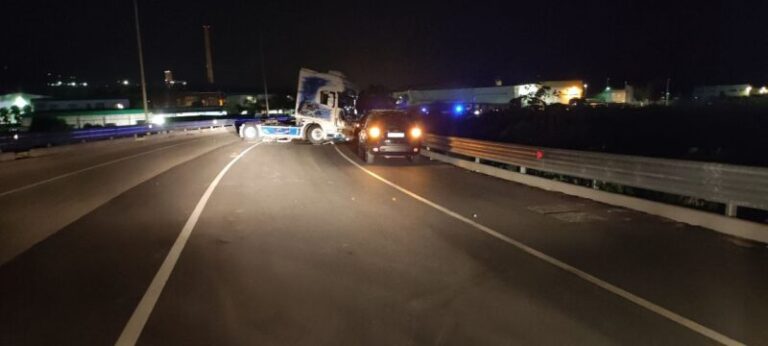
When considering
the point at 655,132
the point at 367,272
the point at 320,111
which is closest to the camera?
the point at 367,272

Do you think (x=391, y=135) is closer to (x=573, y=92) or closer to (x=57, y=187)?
(x=57, y=187)

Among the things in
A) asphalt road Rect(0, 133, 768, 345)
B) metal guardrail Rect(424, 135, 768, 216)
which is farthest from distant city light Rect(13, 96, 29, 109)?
metal guardrail Rect(424, 135, 768, 216)

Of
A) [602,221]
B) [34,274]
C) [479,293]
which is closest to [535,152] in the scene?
[602,221]

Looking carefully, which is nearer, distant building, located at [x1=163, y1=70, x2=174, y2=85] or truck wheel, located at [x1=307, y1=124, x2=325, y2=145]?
truck wheel, located at [x1=307, y1=124, x2=325, y2=145]

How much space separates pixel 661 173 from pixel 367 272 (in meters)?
6.70

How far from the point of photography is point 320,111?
1329 inches

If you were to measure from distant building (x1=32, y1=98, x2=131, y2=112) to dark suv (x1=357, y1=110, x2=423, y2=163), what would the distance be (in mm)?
74120

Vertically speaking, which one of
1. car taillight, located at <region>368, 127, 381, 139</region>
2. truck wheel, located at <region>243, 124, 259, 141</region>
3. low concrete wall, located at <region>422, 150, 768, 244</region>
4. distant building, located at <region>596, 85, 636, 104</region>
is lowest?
low concrete wall, located at <region>422, 150, 768, 244</region>

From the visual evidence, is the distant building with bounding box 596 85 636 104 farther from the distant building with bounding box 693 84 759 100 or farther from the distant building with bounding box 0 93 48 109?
the distant building with bounding box 0 93 48 109

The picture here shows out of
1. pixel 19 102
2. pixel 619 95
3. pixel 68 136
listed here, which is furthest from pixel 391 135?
pixel 619 95

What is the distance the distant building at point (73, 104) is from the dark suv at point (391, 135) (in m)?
74.1

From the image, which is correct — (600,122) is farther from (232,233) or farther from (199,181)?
(232,233)

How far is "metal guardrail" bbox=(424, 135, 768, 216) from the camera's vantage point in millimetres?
9375

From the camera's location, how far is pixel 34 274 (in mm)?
7578
